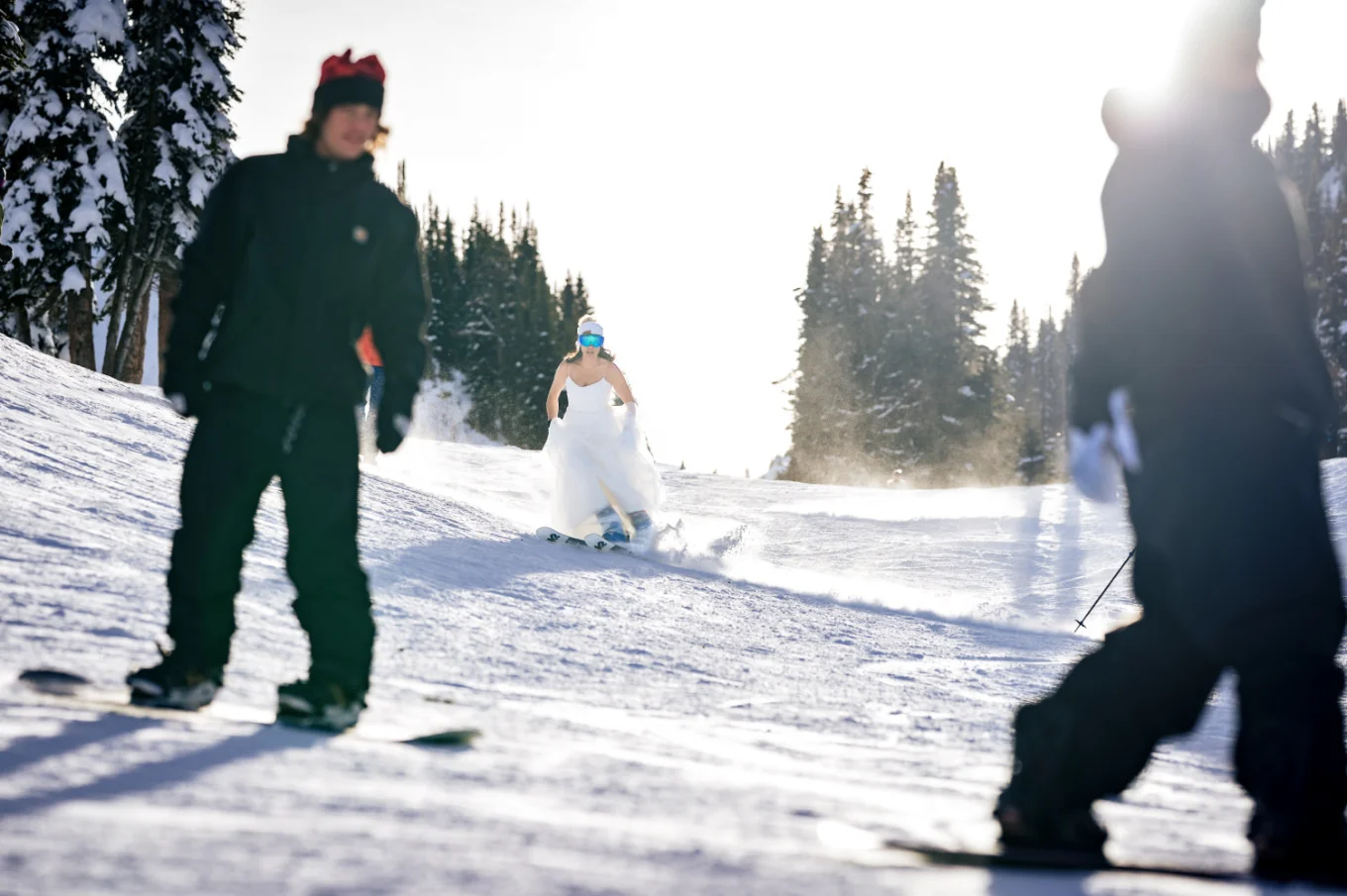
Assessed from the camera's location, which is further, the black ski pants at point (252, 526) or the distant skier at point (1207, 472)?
the black ski pants at point (252, 526)

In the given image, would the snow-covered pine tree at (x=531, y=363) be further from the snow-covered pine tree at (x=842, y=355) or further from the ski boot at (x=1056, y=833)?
the ski boot at (x=1056, y=833)

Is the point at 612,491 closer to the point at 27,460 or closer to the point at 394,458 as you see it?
the point at 27,460

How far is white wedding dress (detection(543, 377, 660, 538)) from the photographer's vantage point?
10398 mm

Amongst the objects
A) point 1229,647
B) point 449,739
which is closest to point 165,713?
point 449,739

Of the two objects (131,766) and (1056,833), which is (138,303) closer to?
(131,766)

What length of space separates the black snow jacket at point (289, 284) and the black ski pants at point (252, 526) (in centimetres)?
8

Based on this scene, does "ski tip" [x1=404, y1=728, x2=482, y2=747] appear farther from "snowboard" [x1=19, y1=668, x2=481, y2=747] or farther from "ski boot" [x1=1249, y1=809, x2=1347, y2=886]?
"ski boot" [x1=1249, y1=809, x2=1347, y2=886]

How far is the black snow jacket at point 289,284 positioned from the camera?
3137mm

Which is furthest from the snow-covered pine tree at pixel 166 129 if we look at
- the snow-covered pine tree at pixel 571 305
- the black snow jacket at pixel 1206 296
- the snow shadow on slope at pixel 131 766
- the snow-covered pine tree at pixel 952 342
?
the snow-covered pine tree at pixel 571 305

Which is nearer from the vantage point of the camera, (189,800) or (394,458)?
(189,800)

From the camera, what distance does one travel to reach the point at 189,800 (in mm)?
2041

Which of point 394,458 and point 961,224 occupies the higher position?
point 961,224

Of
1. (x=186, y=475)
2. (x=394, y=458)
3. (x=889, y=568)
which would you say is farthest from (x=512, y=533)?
(x=186, y=475)

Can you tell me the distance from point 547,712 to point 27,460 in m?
5.07
